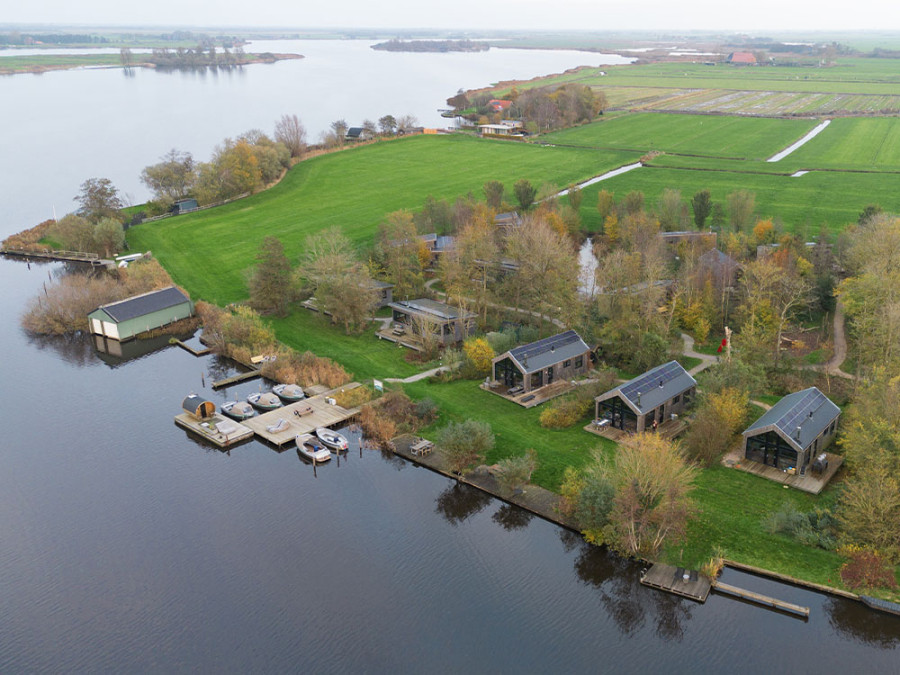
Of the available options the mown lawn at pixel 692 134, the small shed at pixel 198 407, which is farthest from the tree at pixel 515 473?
the mown lawn at pixel 692 134

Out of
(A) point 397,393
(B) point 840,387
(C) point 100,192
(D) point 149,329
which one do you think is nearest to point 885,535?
(B) point 840,387

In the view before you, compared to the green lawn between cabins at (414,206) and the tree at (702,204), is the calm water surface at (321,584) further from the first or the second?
the tree at (702,204)

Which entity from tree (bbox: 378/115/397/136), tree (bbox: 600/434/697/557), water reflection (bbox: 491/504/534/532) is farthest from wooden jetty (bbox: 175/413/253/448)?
tree (bbox: 378/115/397/136)

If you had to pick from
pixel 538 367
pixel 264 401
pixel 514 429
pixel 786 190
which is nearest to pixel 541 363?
pixel 538 367

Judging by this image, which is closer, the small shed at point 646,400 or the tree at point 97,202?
the small shed at point 646,400

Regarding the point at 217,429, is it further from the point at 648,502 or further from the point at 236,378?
the point at 648,502
